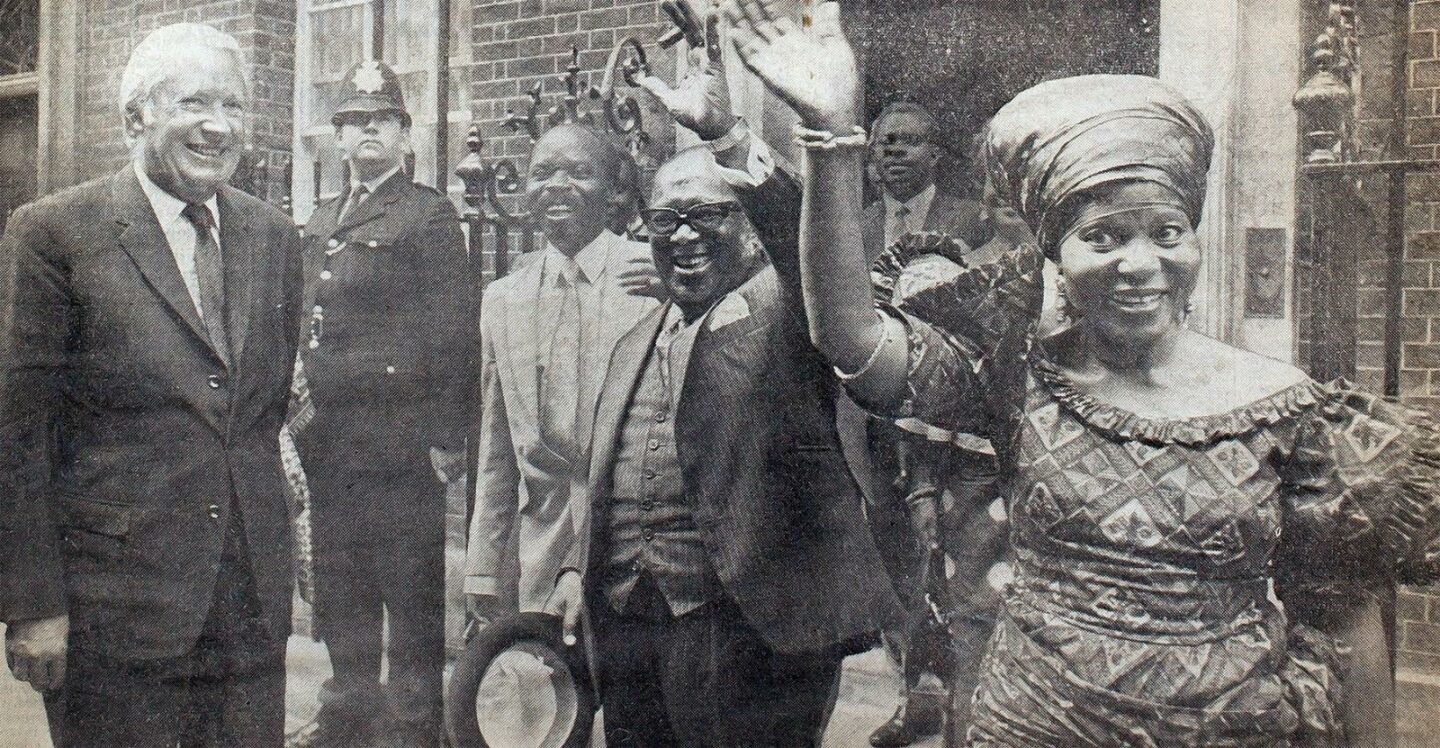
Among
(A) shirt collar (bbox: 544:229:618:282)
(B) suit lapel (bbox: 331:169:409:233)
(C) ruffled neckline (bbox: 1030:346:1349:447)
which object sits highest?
(B) suit lapel (bbox: 331:169:409:233)

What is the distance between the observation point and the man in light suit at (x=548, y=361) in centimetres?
316

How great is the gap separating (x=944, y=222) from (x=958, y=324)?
394 mm

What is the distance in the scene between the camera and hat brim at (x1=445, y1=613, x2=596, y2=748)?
10.1 feet

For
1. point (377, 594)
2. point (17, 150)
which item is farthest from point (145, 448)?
point (17, 150)

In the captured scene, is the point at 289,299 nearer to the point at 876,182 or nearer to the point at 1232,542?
the point at 876,182

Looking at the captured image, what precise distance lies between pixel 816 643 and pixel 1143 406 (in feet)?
2.75

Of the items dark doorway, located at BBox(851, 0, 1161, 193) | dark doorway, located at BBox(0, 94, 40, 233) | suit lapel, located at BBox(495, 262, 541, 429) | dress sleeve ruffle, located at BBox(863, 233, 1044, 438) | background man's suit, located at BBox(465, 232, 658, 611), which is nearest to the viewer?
dress sleeve ruffle, located at BBox(863, 233, 1044, 438)

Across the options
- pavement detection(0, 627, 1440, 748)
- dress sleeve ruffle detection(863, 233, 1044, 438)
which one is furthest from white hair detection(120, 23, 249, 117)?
dress sleeve ruffle detection(863, 233, 1044, 438)

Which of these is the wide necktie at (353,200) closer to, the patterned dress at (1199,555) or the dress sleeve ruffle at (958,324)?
the dress sleeve ruffle at (958,324)

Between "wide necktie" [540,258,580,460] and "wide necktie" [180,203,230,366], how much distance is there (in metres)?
0.77

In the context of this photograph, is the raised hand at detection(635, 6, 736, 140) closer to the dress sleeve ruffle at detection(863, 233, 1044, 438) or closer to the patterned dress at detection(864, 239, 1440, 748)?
the dress sleeve ruffle at detection(863, 233, 1044, 438)

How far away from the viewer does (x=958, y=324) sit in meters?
2.36

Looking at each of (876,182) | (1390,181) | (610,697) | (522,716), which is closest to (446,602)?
(522,716)

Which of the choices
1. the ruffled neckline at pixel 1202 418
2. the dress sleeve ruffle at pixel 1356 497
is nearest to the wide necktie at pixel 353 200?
the ruffled neckline at pixel 1202 418
